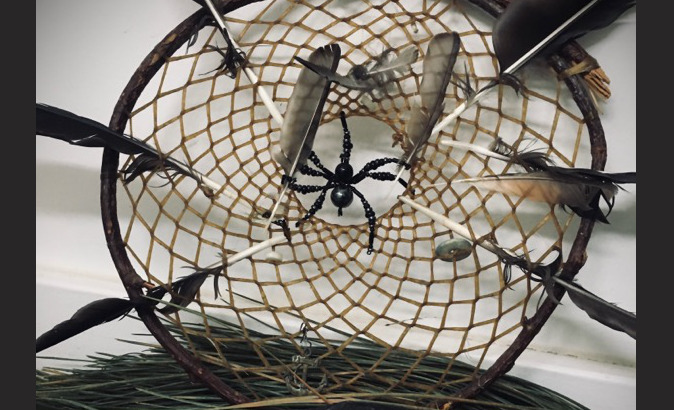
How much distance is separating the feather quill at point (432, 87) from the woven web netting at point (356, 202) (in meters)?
0.04

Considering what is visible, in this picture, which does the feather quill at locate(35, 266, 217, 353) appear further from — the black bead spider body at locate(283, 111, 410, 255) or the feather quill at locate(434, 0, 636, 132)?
the feather quill at locate(434, 0, 636, 132)

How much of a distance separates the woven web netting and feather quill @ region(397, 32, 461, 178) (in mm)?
39

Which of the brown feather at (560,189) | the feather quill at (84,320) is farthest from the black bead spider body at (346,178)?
the feather quill at (84,320)

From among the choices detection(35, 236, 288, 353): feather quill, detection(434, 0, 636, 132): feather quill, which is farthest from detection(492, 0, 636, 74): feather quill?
detection(35, 236, 288, 353): feather quill

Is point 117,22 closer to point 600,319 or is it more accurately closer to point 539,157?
point 539,157

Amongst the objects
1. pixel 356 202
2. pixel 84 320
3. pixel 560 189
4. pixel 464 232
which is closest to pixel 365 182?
pixel 356 202

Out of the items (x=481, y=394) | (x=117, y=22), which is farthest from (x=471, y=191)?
(x=117, y=22)

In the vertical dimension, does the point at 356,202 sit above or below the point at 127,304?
above

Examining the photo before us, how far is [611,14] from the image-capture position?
0.69 metres

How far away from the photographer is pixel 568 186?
70cm

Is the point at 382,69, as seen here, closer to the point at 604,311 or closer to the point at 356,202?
the point at 356,202

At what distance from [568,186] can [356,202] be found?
32cm

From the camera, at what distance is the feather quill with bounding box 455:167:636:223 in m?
0.69

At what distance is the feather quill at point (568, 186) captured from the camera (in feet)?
2.26
